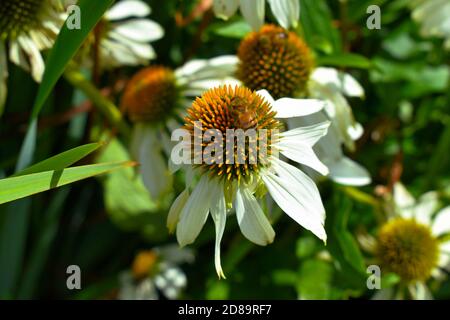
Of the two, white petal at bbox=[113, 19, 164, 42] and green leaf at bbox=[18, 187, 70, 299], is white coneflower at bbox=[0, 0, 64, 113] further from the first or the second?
green leaf at bbox=[18, 187, 70, 299]

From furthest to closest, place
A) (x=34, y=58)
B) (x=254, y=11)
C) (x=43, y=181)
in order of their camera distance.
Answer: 1. (x=34, y=58)
2. (x=254, y=11)
3. (x=43, y=181)

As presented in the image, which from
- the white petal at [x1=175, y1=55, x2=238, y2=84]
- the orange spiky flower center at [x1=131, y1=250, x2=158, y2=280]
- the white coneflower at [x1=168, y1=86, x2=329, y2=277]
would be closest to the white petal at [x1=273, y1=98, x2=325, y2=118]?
the white coneflower at [x1=168, y1=86, x2=329, y2=277]

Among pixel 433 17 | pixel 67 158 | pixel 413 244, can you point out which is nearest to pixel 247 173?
pixel 67 158

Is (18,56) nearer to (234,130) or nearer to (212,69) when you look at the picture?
(212,69)

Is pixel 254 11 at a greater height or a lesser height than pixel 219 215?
greater

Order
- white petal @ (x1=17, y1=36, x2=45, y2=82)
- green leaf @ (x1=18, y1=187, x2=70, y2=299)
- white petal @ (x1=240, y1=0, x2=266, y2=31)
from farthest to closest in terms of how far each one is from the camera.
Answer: green leaf @ (x1=18, y1=187, x2=70, y2=299)
white petal @ (x1=17, y1=36, x2=45, y2=82)
white petal @ (x1=240, y1=0, x2=266, y2=31)
